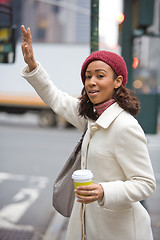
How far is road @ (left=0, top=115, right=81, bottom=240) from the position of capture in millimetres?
4383

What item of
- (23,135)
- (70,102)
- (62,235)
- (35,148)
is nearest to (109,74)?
(70,102)

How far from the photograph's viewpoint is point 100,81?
170cm

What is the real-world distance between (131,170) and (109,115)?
1.05 feet

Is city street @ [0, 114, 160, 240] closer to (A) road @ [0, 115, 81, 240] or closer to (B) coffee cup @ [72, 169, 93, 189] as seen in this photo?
(A) road @ [0, 115, 81, 240]

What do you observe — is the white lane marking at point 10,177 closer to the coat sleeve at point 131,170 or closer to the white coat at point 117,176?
the white coat at point 117,176

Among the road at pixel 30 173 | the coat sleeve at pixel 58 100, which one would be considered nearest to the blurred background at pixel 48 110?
the road at pixel 30 173

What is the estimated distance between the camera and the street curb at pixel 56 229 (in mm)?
3754

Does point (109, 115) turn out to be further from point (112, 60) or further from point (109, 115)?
point (112, 60)

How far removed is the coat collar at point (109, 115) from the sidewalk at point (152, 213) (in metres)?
1.03

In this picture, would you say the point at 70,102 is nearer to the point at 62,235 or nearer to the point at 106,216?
the point at 106,216

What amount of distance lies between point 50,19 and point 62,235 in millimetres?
29607

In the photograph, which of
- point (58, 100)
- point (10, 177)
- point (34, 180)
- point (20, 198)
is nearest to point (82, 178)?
point (58, 100)

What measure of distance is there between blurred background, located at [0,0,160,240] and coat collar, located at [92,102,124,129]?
1.04 metres

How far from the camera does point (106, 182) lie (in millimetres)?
1592
